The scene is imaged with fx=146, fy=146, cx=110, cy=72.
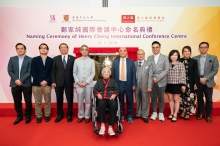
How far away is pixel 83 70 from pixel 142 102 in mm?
1307

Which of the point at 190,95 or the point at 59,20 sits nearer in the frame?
the point at 190,95

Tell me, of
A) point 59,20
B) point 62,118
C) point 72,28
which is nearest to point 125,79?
point 62,118

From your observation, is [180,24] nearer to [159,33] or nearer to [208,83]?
[159,33]

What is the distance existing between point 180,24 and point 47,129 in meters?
3.68

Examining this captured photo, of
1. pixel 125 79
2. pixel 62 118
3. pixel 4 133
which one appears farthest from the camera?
pixel 62 118

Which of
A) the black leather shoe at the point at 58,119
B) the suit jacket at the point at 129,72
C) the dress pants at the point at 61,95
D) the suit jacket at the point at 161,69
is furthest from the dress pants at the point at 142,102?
the black leather shoe at the point at 58,119

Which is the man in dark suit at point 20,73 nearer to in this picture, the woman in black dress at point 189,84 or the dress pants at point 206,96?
the woman in black dress at point 189,84

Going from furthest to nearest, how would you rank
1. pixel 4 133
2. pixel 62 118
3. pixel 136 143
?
pixel 62 118
pixel 4 133
pixel 136 143

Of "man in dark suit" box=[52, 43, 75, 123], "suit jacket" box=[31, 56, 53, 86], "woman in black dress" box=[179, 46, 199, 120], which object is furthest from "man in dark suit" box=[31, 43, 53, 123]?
"woman in black dress" box=[179, 46, 199, 120]

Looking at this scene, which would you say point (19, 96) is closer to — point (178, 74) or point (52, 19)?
point (52, 19)

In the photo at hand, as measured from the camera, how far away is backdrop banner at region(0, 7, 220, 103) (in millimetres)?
3475

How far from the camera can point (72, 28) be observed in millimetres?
3533

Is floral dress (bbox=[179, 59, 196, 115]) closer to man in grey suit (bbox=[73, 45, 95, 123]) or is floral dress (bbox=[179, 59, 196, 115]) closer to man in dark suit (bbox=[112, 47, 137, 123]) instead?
man in dark suit (bbox=[112, 47, 137, 123])

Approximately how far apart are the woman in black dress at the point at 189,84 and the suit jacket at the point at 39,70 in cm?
259
